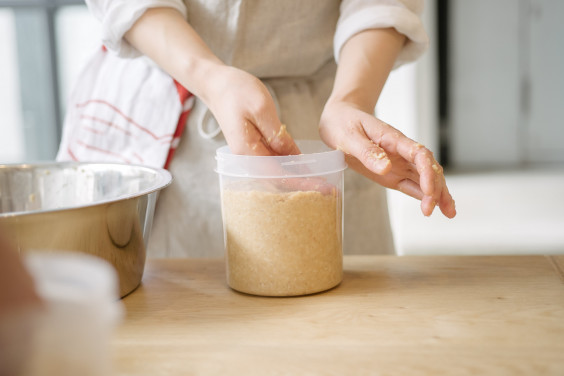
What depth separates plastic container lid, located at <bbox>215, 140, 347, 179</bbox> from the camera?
0.56 m

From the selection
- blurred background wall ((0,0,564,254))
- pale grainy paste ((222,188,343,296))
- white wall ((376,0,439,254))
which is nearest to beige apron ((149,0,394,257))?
pale grainy paste ((222,188,343,296))

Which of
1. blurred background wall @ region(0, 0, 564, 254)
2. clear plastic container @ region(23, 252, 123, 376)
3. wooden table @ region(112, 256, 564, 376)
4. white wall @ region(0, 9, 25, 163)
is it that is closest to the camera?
clear plastic container @ region(23, 252, 123, 376)

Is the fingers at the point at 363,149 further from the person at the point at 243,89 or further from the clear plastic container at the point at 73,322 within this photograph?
the clear plastic container at the point at 73,322

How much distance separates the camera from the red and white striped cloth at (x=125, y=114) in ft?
2.71

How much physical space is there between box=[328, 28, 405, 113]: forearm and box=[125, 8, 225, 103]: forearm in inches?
5.6

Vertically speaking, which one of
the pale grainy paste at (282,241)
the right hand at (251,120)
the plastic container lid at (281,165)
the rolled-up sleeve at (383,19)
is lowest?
the pale grainy paste at (282,241)

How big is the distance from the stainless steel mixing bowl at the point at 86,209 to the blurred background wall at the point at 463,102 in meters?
1.76

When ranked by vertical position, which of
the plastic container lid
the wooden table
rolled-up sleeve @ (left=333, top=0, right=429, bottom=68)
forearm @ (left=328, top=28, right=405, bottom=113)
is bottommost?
the wooden table

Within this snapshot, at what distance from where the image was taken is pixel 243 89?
2.02 feet

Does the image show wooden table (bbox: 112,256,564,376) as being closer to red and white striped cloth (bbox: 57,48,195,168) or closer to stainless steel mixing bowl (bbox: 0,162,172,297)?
stainless steel mixing bowl (bbox: 0,162,172,297)

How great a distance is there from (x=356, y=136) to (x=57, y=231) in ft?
0.95

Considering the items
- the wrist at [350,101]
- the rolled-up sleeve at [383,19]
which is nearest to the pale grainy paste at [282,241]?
the wrist at [350,101]

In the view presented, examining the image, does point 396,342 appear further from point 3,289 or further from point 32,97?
point 32,97

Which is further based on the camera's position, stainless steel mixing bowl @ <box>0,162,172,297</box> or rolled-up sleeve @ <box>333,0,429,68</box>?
rolled-up sleeve @ <box>333,0,429,68</box>
